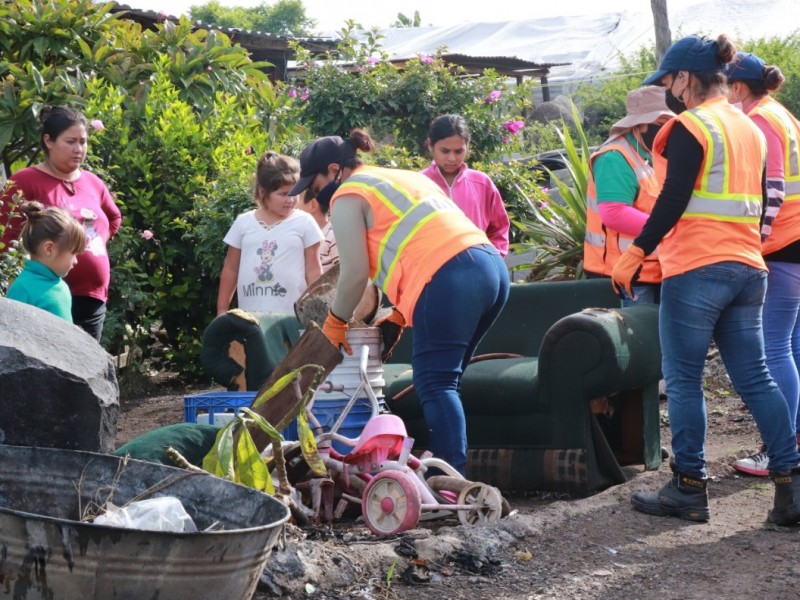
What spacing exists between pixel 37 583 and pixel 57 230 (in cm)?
233

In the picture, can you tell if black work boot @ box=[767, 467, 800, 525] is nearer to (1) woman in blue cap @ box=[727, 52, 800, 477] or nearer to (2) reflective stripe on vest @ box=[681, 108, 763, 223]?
(1) woman in blue cap @ box=[727, 52, 800, 477]

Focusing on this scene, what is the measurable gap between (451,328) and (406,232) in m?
0.40

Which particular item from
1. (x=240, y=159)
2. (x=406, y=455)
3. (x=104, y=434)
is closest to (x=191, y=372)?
(x=240, y=159)

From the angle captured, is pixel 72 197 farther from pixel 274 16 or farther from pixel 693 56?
pixel 274 16

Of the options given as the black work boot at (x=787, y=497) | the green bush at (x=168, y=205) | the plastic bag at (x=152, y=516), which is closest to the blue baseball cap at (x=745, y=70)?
the black work boot at (x=787, y=497)

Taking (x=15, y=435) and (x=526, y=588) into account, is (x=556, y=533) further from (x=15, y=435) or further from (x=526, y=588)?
(x=15, y=435)

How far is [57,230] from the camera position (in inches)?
185

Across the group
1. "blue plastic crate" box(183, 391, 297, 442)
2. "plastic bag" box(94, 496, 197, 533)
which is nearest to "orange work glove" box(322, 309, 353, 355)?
"blue plastic crate" box(183, 391, 297, 442)

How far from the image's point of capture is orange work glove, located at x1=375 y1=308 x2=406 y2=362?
4934mm

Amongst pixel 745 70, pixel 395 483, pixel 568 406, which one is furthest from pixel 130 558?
pixel 745 70

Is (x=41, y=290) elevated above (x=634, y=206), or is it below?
below

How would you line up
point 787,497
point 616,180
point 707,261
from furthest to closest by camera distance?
point 616,180, point 787,497, point 707,261

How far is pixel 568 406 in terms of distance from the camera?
526 cm

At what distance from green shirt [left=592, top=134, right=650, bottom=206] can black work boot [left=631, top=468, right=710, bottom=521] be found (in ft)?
5.57
